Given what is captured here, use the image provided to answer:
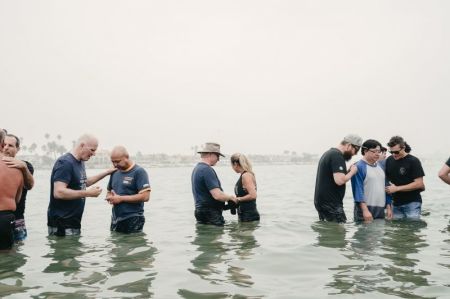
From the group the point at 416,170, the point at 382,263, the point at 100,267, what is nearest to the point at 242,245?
the point at 382,263

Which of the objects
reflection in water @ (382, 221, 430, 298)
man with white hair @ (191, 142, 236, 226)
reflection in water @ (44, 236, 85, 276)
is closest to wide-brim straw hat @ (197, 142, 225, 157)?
man with white hair @ (191, 142, 236, 226)

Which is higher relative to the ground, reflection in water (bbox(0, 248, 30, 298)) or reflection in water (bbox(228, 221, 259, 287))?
reflection in water (bbox(0, 248, 30, 298))

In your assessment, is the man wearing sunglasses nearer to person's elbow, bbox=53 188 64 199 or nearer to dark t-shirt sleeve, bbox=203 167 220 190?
dark t-shirt sleeve, bbox=203 167 220 190

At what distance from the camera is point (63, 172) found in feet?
25.7

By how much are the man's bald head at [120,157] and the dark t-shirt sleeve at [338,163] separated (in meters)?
4.22

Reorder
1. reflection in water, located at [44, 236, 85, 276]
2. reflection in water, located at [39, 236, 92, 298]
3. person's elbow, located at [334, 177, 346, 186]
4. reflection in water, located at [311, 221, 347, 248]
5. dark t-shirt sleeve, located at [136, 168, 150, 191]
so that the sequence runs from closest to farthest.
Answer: reflection in water, located at [39, 236, 92, 298] → reflection in water, located at [44, 236, 85, 276] → dark t-shirt sleeve, located at [136, 168, 150, 191] → reflection in water, located at [311, 221, 347, 248] → person's elbow, located at [334, 177, 346, 186]

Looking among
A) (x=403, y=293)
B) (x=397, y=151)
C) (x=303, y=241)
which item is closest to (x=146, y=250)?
(x=303, y=241)

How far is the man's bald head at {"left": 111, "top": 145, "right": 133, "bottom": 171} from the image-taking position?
27.1ft

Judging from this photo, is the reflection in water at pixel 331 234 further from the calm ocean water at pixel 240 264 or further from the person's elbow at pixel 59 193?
the person's elbow at pixel 59 193

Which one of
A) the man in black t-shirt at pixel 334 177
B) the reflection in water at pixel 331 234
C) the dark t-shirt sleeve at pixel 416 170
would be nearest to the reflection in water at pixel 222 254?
the reflection in water at pixel 331 234

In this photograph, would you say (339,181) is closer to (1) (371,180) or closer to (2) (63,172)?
(1) (371,180)

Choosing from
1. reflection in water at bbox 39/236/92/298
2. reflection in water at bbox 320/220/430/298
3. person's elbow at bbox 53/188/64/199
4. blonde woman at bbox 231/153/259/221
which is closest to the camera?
reflection in water at bbox 39/236/92/298

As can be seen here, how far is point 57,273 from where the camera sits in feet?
21.4

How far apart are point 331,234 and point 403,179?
242 centimetres
